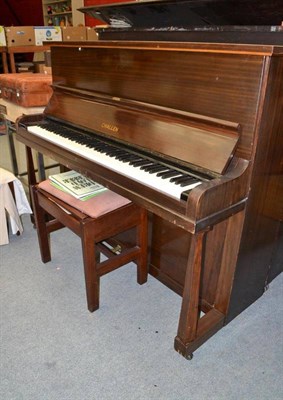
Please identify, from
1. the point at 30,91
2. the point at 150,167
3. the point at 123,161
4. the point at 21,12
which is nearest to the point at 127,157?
the point at 123,161

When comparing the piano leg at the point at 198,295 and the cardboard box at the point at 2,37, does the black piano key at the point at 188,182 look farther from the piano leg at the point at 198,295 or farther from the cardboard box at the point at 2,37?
the cardboard box at the point at 2,37

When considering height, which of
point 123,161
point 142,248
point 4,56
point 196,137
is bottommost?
point 142,248

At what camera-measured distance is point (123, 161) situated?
1.30 m

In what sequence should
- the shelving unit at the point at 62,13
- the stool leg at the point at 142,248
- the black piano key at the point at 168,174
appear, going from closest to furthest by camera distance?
the black piano key at the point at 168,174 < the stool leg at the point at 142,248 < the shelving unit at the point at 62,13

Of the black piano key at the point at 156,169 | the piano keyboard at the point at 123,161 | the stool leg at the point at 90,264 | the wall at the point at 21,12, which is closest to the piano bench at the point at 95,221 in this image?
the stool leg at the point at 90,264

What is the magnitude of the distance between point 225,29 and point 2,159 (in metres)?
3.05

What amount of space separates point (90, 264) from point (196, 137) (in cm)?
73

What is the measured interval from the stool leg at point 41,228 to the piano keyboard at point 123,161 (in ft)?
1.10

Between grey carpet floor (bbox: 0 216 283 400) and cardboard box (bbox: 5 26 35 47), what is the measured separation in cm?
388

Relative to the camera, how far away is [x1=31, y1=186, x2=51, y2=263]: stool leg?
1.76 m

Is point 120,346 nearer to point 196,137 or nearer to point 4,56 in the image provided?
point 196,137

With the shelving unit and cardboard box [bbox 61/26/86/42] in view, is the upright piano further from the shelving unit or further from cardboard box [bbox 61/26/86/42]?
the shelving unit

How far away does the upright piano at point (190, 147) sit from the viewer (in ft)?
3.44

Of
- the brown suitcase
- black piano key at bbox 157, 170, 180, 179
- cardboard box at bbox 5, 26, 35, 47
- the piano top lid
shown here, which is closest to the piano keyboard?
black piano key at bbox 157, 170, 180, 179
